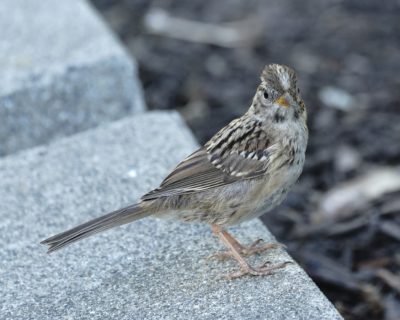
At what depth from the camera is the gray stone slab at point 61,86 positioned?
16.4 ft

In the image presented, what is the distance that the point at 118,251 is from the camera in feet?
12.7

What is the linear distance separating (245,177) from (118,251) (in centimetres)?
66

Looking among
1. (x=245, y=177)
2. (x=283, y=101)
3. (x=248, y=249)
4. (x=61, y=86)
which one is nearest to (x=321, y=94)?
(x=61, y=86)

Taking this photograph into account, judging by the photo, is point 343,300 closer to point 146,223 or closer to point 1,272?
point 146,223

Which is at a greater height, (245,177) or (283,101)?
(283,101)

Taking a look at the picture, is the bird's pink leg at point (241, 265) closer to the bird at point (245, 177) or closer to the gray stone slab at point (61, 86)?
the bird at point (245, 177)

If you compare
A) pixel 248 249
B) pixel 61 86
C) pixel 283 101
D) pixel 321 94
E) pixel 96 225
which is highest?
pixel 283 101

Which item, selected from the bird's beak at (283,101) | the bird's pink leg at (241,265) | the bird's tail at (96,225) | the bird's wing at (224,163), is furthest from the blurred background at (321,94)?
the bird's tail at (96,225)

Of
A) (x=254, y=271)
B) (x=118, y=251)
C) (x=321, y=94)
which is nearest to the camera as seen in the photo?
(x=254, y=271)

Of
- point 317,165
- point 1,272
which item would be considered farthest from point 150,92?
point 1,272

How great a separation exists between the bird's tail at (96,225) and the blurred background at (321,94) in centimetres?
118

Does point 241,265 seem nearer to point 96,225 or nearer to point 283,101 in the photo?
point 96,225

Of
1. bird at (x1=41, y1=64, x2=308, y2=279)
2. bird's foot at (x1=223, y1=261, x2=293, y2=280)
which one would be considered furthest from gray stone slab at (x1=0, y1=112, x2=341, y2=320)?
bird at (x1=41, y1=64, x2=308, y2=279)

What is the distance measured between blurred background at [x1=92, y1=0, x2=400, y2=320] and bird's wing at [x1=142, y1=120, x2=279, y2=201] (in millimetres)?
906
